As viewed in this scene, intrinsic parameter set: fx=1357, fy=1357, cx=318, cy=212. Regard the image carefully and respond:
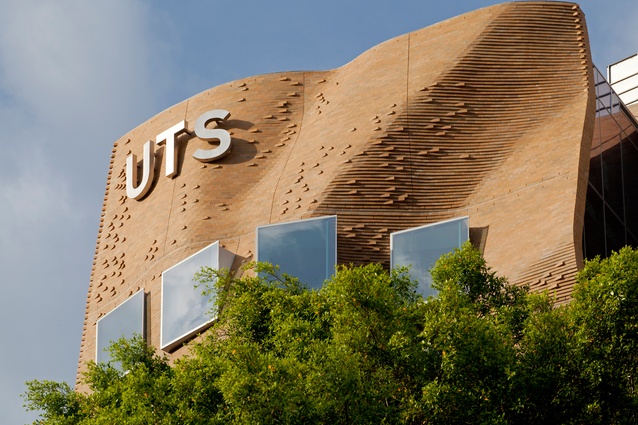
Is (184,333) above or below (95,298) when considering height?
below

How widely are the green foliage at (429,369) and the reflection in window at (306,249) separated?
22.5 ft

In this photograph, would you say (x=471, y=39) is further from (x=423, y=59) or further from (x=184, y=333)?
(x=184, y=333)

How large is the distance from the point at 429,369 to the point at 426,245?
7.61 meters

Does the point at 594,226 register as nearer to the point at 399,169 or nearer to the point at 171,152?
the point at 399,169

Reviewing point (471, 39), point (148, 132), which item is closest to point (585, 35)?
point (471, 39)

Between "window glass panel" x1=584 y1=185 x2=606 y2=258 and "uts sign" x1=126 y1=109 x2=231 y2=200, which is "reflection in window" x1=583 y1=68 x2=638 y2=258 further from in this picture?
"uts sign" x1=126 y1=109 x2=231 y2=200

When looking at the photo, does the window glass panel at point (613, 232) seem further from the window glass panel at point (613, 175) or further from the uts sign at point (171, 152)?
the uts sign at point (171, 152)

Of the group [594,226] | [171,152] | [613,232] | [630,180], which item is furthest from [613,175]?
[171,152]

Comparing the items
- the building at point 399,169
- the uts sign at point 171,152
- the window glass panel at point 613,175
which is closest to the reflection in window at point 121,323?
the building at point 399,169

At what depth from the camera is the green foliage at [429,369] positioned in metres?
16.8

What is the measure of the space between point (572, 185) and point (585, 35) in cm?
375

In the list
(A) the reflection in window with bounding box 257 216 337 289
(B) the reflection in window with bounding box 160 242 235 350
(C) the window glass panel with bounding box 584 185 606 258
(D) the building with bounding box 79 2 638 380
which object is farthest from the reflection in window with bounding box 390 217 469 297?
(B) the reflection in window with bounding box 160 242 235 350

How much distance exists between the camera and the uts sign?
93.9ft

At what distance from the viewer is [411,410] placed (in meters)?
17.2
